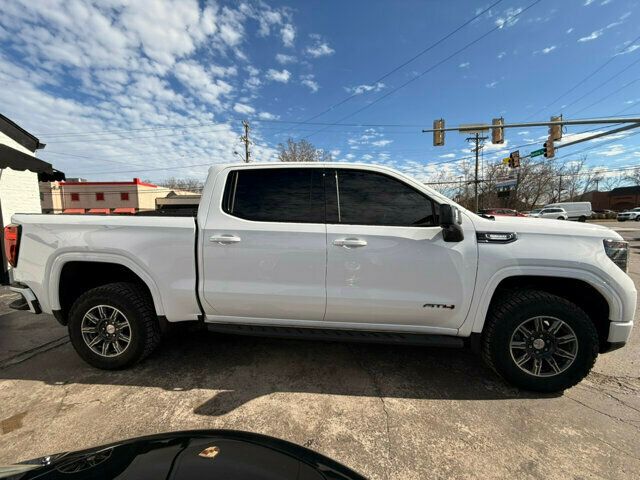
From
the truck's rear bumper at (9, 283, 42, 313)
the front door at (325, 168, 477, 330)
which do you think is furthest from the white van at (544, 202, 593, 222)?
the truck's rear bumper at (9, 283, 42, 313)

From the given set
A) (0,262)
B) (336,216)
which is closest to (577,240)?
(336,216)

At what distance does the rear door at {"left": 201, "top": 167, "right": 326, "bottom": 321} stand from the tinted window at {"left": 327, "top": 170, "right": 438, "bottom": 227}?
0.18 m

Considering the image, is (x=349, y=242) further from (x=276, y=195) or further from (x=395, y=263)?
(x=276, y=195)

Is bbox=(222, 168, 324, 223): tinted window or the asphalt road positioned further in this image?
bbox=(222, 168, 324, 223): tinted window

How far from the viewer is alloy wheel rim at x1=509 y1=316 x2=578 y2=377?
9.73 feet

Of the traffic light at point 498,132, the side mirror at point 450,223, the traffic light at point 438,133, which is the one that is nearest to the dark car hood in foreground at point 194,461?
the side mirror at point 450,223

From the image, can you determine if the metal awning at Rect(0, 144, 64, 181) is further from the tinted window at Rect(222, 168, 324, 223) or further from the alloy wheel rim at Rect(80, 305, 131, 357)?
the tinted window at Rect(222, 168, 324, 223)

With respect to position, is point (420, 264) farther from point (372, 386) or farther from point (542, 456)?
point (542, 456)

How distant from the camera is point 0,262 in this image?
7.06 m

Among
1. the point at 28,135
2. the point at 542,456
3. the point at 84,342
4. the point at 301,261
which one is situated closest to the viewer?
the point at 542,456

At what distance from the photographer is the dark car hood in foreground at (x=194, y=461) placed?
128 centimetres

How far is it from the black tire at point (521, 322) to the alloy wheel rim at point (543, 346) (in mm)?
33

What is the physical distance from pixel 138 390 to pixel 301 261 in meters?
1.82

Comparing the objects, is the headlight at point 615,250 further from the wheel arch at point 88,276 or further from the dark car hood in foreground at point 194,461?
the wheel arch at point 88,276
